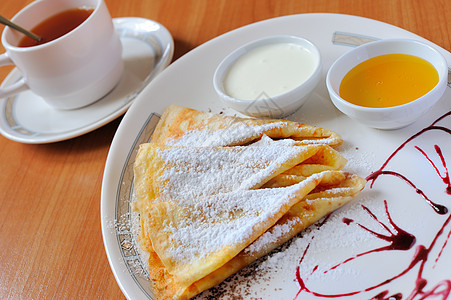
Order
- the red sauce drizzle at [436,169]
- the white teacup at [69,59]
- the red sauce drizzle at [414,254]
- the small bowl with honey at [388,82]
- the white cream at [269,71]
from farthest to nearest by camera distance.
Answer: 1. the white teacup at [69,59]
2. the white cream at [269,71]
3. the small bowl with honey at [388,82]
4. the red sauce drizzle at [436,169]
5. the red sauce drizzle at [414,254]

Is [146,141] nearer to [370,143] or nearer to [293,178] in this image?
[293,178]

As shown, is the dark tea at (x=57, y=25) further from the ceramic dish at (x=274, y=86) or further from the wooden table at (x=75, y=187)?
the ceramic dish at (x=274, y=86)

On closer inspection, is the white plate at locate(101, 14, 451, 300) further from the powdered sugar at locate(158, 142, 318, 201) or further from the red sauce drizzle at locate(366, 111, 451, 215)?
the powdered sugar at locate(158, 142, 318, 201)

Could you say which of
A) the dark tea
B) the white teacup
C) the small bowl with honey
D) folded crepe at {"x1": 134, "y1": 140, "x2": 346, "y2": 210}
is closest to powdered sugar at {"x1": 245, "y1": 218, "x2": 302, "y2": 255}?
folded crepe at {"x1": 134, "y1": 140, "x2": 346, "y2": 210}

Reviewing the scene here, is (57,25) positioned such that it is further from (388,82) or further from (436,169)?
(436,169)

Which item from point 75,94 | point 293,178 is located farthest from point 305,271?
point 75,94

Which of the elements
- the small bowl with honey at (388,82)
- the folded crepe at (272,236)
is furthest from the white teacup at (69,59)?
the small bowl with honey at (388,82)

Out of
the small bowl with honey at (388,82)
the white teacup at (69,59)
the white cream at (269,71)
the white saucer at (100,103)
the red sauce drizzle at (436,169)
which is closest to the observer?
the red sauce drizzle at (436,169)

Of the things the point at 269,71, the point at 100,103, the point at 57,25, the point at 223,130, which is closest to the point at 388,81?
the point at 269,71
